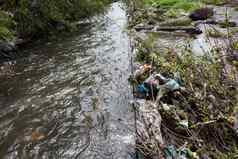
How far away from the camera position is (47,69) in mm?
13383

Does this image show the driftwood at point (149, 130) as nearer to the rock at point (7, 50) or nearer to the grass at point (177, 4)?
the rock at point (7, 50)

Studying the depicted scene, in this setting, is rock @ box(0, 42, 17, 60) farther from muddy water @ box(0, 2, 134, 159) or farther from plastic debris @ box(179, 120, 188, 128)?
plastic debris @ box(179, 120, 188, 128)

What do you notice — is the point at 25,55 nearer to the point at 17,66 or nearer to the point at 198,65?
the point at 17,66

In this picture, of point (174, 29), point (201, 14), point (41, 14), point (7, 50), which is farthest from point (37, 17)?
point (201, 14)

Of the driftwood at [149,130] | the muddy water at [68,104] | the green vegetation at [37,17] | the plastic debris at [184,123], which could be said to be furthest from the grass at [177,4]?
the plastic debris at [184,123]

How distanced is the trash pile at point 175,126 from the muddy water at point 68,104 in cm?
74

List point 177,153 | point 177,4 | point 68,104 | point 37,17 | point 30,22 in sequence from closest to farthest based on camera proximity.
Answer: point 177,153
point 68,104
point 30,22
point 37,17
point 177,4

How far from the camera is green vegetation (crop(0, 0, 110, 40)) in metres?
17.3

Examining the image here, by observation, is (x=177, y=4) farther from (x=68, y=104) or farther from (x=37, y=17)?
(x=68, y=104)

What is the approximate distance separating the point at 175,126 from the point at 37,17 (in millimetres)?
12875

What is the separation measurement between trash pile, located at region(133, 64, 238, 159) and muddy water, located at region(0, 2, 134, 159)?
2.43 feet

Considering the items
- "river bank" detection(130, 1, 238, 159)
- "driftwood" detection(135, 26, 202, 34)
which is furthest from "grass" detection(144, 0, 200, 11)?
"river bank" detection(130, 1, 238, 159)

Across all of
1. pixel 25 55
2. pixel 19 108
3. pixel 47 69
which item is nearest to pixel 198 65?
pixel 19 108

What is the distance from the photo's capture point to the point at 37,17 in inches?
720
